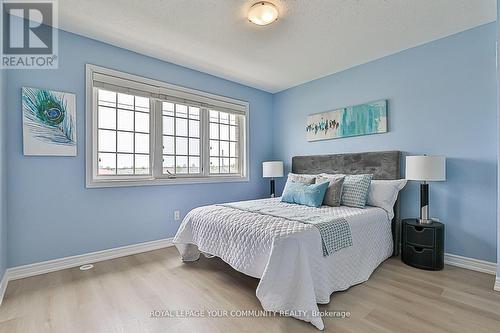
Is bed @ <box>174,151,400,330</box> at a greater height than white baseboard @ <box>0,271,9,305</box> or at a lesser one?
greater

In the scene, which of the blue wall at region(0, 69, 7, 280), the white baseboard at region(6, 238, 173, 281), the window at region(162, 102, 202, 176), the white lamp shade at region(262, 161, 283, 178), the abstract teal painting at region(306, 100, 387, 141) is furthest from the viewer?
the white lamp shade at region(262, 161, 283, 178)

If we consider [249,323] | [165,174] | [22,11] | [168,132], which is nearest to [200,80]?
[168,132]

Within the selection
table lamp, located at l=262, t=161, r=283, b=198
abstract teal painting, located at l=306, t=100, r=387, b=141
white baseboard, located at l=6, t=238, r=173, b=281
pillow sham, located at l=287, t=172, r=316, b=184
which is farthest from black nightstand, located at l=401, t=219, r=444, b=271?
white baseboard, located at l=6, t=238, r=173, b=281

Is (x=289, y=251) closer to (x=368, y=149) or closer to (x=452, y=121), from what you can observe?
(x=368, y=149)

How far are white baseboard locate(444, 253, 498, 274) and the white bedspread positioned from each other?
64cm

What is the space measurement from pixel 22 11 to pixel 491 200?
501 cm

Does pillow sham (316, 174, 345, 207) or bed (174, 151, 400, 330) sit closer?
bed (174, 151, 400, 330)

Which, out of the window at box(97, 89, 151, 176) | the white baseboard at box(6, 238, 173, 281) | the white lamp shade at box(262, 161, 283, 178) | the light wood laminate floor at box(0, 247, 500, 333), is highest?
the window at box(97, 89, 151, 176)

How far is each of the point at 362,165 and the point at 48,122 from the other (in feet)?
12.4

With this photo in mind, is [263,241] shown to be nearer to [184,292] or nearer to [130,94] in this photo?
[184,292]

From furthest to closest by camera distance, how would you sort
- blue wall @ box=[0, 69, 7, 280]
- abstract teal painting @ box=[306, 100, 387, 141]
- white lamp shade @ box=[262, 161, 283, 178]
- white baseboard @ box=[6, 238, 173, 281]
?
1. white lamp shade @ box=[262, 161, 283, 178]
2. abstract teal painting @ box=[306, 100, 387, 141]
3. white baseboard @ box=[6, 238, 173, 281]
4. blue wall @ box=[0, 69, 7, 280]

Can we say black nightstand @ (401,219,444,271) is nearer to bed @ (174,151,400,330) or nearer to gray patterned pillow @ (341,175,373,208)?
bed @ (174,151,400,330)

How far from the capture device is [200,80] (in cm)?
375

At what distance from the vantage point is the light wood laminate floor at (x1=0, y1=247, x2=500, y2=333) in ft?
5.36
